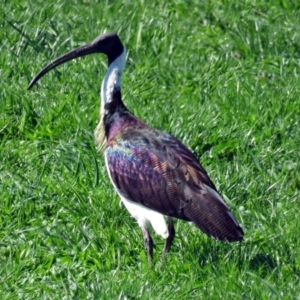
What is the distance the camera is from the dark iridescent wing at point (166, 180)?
21.5ft

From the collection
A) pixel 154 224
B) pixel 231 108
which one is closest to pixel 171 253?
pixel 154 224

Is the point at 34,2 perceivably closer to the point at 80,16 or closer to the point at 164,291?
the point at 80,16

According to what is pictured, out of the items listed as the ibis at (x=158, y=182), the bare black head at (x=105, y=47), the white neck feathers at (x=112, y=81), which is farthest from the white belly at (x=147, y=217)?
the bare black head at (x=105, y=47)

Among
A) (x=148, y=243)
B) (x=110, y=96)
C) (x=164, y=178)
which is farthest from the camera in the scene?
(x=110, y=96)

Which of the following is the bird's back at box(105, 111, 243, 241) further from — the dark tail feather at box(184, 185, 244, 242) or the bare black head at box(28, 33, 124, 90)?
the bare black head at box(28, 33, 124, 90)

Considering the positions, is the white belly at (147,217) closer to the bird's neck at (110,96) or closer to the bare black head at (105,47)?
the bird's neck at (110,96)

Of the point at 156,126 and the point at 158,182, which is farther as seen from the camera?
the point at 156,126

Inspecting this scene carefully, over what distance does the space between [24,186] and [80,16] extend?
2567 mm

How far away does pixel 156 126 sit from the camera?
830 centimetres

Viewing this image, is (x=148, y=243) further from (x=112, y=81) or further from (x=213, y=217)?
(x=112, y=81)

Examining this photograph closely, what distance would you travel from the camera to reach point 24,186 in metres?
7.55

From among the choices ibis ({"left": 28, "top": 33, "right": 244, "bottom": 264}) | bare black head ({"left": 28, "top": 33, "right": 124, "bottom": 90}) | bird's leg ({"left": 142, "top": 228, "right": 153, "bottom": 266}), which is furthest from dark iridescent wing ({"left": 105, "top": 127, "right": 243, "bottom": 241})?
bare black head ({"left": 28, "top": 33, "right": 124, "bottom": 90})

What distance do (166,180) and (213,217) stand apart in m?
0.46

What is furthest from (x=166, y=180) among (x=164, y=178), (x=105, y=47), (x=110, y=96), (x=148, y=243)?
(x=105, y=47)
